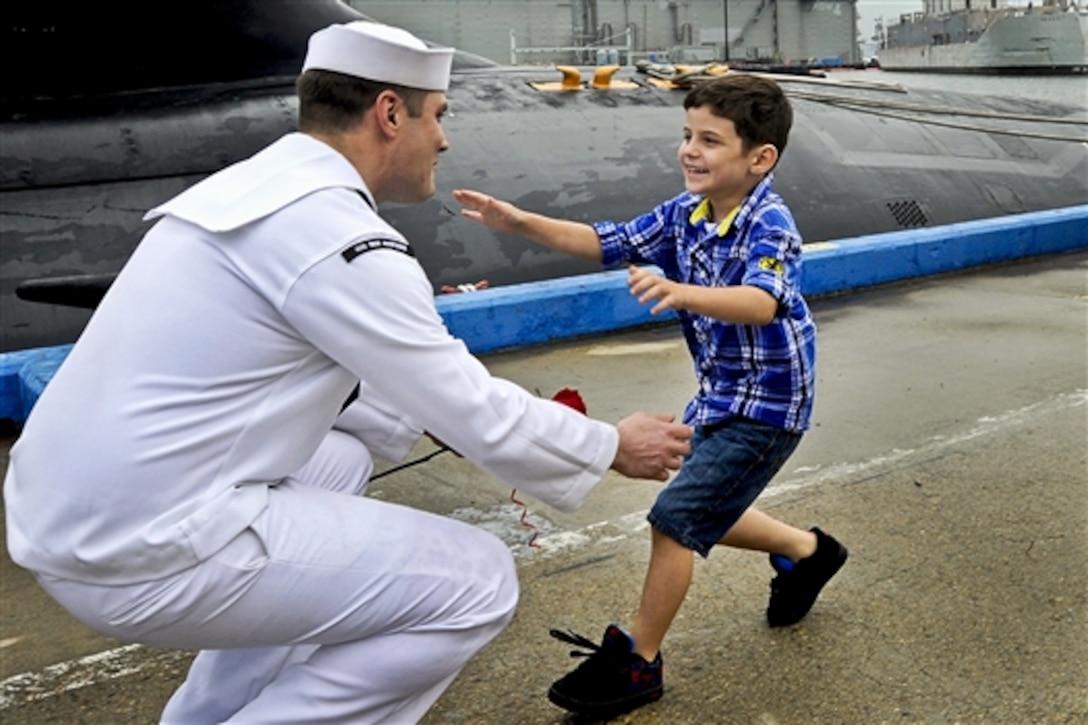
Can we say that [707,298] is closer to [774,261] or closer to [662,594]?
[774,261]

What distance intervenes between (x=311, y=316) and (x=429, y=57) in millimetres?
616

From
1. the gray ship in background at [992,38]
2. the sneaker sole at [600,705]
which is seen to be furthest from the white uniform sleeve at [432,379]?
the gray ship in background at [992,38]

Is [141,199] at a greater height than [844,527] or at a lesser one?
greater

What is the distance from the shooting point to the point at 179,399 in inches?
88.4

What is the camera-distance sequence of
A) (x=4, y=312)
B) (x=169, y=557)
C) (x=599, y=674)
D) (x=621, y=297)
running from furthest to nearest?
(x=621, y=297)
(x=4, y=312)
(x=599, y=674)
(x=169, y=557)

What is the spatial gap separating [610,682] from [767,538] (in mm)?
662

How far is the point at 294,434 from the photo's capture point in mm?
2410

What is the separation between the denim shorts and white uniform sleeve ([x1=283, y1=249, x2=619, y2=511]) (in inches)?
23.5

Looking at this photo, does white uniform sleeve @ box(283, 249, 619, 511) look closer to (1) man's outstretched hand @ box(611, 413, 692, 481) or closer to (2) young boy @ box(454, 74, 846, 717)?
(1) man's outstretched hand @ box(611, 413, 692, 481)

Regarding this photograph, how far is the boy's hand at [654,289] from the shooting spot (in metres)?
2.66

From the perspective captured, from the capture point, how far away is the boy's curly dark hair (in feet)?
10.1

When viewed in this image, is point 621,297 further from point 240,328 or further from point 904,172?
point 240,328

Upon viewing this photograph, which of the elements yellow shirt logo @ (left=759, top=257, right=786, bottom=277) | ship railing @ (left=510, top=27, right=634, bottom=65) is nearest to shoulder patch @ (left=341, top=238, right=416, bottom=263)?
yellow shirt logo @ (left=759, top=257, right=786, bottom=277)

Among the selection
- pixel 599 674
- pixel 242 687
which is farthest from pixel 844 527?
pixel 242 687
